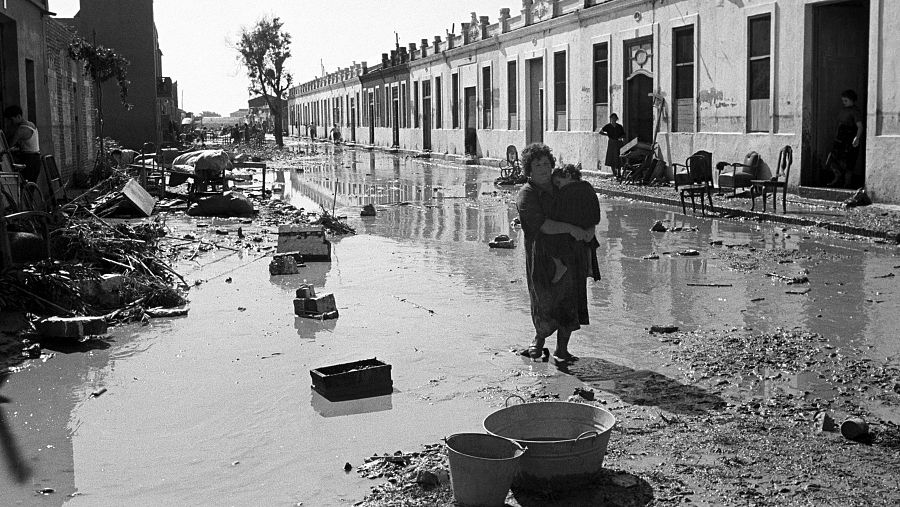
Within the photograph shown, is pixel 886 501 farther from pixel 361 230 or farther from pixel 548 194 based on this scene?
pixel 361 230

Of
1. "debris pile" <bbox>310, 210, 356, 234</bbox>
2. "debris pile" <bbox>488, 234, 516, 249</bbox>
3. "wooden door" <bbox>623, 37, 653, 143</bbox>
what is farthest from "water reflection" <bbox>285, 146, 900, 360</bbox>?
"wooden door" <bbox>623, 37, 653, 143</bbox>

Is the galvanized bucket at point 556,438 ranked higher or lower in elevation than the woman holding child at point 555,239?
lower

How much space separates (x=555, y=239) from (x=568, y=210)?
9.0 inches

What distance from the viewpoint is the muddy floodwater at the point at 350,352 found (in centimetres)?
514

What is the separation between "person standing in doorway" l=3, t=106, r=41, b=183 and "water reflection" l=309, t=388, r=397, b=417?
10381mm

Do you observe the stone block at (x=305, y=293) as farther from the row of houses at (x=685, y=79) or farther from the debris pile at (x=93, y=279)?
the row of houses at (x=685, y=79)

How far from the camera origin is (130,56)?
40469mm

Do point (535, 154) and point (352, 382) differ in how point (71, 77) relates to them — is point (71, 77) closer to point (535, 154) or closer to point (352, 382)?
point (535, 154)

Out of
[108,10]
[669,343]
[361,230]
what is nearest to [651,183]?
[361,230]

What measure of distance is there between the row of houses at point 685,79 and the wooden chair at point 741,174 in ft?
1.78

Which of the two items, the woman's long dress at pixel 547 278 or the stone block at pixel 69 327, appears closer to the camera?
the woman's long dress at pixel 547 278

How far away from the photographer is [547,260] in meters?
7.05

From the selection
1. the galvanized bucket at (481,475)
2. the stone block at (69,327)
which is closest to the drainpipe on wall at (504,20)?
the stone block at (69,327)

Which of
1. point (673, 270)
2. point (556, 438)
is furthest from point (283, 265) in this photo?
point (556, 438)
